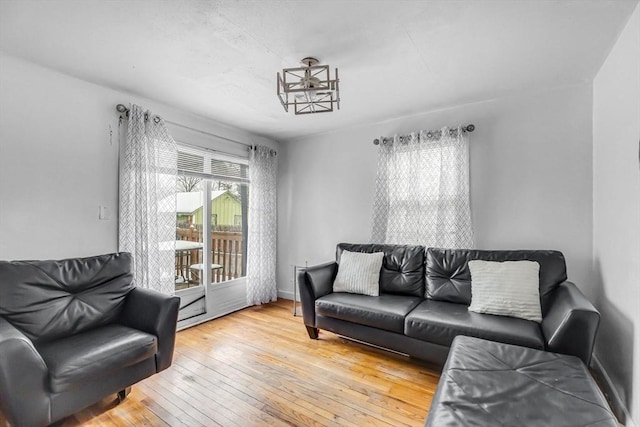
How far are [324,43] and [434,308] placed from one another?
7.17 feet

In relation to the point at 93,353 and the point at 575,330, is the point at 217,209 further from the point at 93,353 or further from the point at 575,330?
the point at 575,330

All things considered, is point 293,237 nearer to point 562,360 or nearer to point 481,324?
point 481,324

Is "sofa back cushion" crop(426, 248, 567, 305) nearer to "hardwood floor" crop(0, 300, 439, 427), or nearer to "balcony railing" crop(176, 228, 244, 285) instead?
"hardwood floor" crop(0, 300, 439, 427)

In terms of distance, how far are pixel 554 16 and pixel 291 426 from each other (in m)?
2.81

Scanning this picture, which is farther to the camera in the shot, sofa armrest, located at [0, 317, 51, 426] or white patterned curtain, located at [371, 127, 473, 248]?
white patterned curtain, located at [371, 127, 473, 248]

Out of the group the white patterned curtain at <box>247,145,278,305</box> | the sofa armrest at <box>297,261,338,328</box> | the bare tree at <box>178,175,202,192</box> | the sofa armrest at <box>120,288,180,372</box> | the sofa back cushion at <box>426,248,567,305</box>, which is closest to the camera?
the sofa armrest at <box>120,288,180,372</box>

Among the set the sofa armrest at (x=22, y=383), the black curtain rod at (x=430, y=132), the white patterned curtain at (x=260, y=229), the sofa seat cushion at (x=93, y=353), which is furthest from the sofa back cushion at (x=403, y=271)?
the sofa armrest at (x=22, y=383)

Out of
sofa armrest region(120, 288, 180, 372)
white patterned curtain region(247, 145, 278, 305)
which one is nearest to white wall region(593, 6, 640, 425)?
sofa armrest region(120, 288, 180, 372)

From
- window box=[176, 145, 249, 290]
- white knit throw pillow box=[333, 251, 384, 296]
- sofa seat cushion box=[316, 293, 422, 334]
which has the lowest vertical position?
sofa seat cushion box=[316, 293, 422, 334]

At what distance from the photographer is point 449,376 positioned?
1.39m

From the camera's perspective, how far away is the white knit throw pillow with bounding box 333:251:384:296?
2.93 meters

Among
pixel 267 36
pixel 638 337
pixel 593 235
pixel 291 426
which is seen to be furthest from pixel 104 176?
pixel 593 235

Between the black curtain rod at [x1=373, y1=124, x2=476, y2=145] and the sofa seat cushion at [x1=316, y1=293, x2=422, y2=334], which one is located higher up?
the black curtain rod at [x1=373, y1=124, x2=476, y2=145]

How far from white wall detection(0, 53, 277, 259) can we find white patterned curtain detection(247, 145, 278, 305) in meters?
1.61
